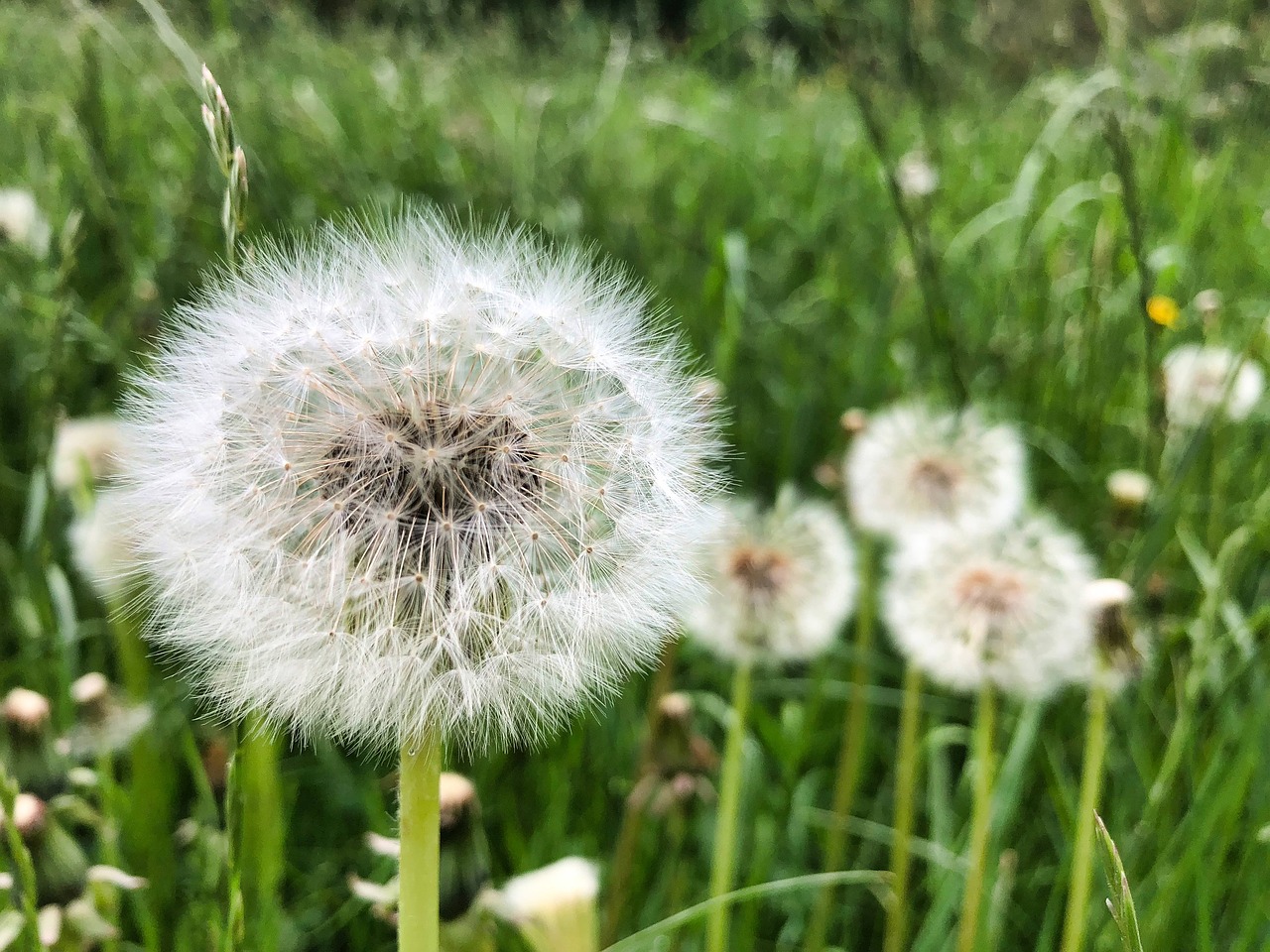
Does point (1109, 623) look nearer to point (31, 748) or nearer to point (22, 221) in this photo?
point (31, 748)

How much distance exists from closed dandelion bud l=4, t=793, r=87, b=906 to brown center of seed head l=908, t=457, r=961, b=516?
5.10 feet

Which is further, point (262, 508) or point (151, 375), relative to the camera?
point (151, 375)

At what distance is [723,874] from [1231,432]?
1.96 m

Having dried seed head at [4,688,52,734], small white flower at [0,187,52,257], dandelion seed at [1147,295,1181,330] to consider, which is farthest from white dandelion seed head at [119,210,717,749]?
dandelion seed at [1147,295,1181,330]

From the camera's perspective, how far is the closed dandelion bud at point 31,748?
3.91ft

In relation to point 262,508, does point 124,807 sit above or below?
below

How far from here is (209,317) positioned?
1059 mm

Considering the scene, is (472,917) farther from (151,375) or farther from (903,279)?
(903,279)

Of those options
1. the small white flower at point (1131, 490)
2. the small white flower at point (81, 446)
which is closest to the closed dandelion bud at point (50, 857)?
the small white flower at point (81, 446)

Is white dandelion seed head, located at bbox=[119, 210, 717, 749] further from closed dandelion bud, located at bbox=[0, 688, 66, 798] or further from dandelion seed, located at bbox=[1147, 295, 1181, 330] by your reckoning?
dandelion seed, located at bbox=[1147, 295, 1181, 330]

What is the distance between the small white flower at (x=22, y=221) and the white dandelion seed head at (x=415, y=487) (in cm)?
172

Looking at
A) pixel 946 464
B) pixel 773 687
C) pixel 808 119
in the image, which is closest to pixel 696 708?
pixel 773 687

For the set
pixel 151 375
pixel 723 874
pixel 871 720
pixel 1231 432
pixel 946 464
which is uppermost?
pixel 1231 432

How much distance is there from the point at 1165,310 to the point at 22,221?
309 centimetres
